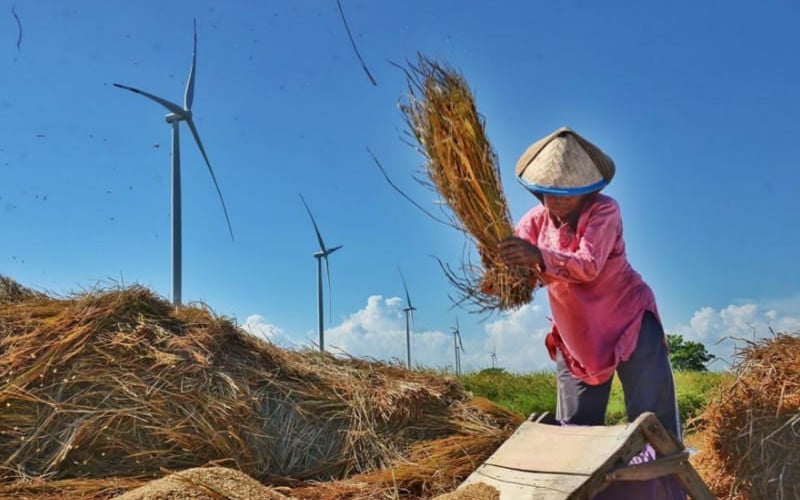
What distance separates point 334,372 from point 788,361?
9.97ft

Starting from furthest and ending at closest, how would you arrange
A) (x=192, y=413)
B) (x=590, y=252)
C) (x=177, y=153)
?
1. (x=177, y=153)
2. (x=192, y=413)
3. (x=590, y=252)

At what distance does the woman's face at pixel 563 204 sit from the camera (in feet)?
8.87

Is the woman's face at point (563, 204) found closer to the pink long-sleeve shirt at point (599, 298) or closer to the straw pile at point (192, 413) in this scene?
the pink long-sleeve shirt at point (599, 298)

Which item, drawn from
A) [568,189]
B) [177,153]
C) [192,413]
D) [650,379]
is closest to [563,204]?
[568,189]

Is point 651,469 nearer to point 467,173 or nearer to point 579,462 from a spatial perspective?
point 579,462

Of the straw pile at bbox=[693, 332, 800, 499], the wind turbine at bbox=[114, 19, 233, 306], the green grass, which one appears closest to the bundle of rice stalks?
the straw pile at bbox=[693, 332, 800, 499]

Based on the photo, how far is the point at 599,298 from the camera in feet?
8.94

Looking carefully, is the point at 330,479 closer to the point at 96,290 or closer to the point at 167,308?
the point at 167,308

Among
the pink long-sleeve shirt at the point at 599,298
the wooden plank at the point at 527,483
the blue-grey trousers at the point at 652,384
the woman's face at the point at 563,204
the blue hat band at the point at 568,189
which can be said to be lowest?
the wooden plank at the point at 527,483

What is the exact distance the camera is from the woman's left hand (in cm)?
246

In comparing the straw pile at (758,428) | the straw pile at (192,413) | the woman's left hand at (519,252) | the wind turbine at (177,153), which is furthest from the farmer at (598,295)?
the wind turbine at (177,153)

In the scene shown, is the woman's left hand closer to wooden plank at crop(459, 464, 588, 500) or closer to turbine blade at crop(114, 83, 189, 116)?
wooden plank at crop(459, 464, 588, 500)

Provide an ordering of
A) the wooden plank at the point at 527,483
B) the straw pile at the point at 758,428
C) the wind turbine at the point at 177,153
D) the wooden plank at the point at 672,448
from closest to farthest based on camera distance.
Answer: the wooden plank at the point at 527,483 → the wooden plank at the point at 672,448 → the straw pile at the point at 758,428 → the wind turbine at the point at 177,153

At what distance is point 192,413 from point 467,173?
2481 mm
